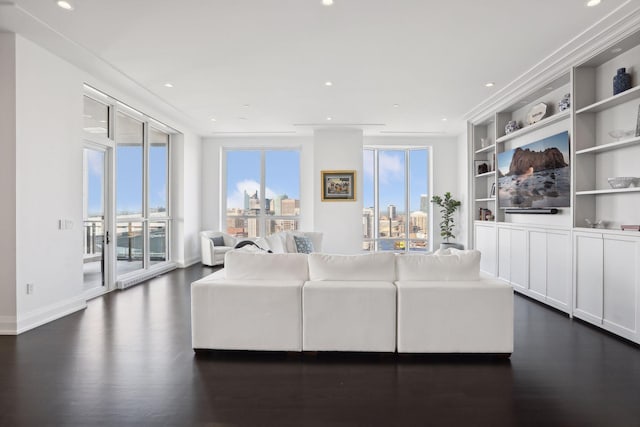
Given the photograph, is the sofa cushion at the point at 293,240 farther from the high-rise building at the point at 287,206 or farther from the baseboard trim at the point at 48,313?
the baseboard trim at the point at 48,313

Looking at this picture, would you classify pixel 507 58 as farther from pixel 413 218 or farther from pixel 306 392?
pixel 413 218

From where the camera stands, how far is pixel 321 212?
814cm

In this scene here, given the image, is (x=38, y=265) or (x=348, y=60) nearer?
(x=38, y=265)

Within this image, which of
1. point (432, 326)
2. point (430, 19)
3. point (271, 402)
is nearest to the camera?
point (271, 402)

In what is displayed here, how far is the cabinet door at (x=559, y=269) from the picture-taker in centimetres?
418

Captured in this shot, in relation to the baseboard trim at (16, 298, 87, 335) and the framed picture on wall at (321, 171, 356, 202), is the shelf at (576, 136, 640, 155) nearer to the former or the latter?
the framed picture on wall at (321, 171, 356, 202)

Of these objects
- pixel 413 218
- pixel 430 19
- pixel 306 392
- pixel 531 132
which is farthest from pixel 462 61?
pixel 413 218

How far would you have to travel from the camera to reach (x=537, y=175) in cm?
499

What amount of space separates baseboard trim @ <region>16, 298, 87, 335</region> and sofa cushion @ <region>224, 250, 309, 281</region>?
7.57ft

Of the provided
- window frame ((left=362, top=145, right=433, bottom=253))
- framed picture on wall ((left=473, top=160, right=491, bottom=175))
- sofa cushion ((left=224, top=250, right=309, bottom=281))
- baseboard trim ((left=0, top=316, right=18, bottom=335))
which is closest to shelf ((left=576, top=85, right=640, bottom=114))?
framed picture on wall ((left=473, top=160, right=491, bottom=175))

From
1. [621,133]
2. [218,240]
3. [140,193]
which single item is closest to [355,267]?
[621,133]

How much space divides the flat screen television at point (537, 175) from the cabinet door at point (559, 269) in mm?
468

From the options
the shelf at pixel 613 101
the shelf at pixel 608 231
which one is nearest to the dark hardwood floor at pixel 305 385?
the shelf at pixel 608 231

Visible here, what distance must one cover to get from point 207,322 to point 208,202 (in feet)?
20.7
